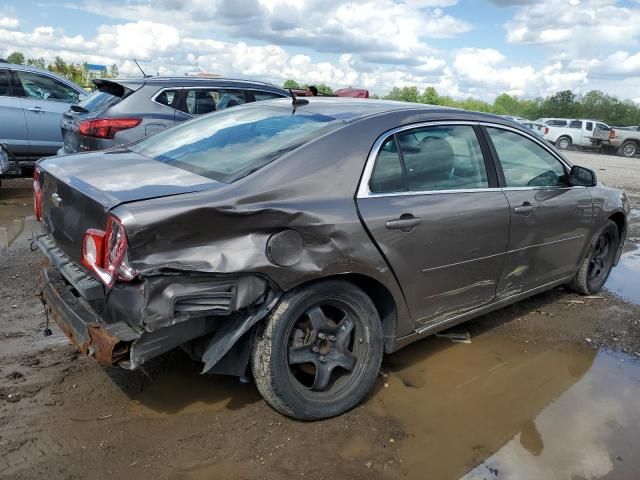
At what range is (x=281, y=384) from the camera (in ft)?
9.38

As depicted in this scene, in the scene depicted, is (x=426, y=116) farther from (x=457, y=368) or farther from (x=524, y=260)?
(x=457, y=368)

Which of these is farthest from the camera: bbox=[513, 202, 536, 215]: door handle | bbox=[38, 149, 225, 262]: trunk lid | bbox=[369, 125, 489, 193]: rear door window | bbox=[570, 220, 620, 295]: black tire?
bbox=[570, 220, 620, 295]: black tire

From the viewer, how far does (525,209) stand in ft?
13.0

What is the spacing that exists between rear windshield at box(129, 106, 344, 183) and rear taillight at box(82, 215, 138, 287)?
0.60 m

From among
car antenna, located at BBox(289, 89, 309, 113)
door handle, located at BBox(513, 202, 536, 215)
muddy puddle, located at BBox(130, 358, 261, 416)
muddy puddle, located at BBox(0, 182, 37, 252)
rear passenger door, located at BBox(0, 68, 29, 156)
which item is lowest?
muddy puddle, located at BBox(0, 182, 37, 252)

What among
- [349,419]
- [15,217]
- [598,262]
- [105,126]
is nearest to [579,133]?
[598,262]

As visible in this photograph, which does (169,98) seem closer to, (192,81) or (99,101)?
(192,81)

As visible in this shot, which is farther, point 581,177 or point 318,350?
point 581,177

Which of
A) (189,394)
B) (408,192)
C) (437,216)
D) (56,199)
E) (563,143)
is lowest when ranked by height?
(563,143)

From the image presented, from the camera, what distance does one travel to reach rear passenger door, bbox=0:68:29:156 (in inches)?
343

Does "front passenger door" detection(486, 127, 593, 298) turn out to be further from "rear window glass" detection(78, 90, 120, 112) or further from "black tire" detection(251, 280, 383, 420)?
"rear window glass" detection(78, 90, 120, 112)

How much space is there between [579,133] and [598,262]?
2506cm

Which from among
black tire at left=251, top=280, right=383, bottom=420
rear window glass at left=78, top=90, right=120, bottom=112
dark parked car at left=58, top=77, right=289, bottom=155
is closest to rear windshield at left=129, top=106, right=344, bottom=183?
black tire at left=251, top=280, right=383, bottom=420

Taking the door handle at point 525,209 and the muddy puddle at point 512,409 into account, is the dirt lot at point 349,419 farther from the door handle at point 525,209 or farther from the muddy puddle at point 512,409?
the door handle at point 525,209
